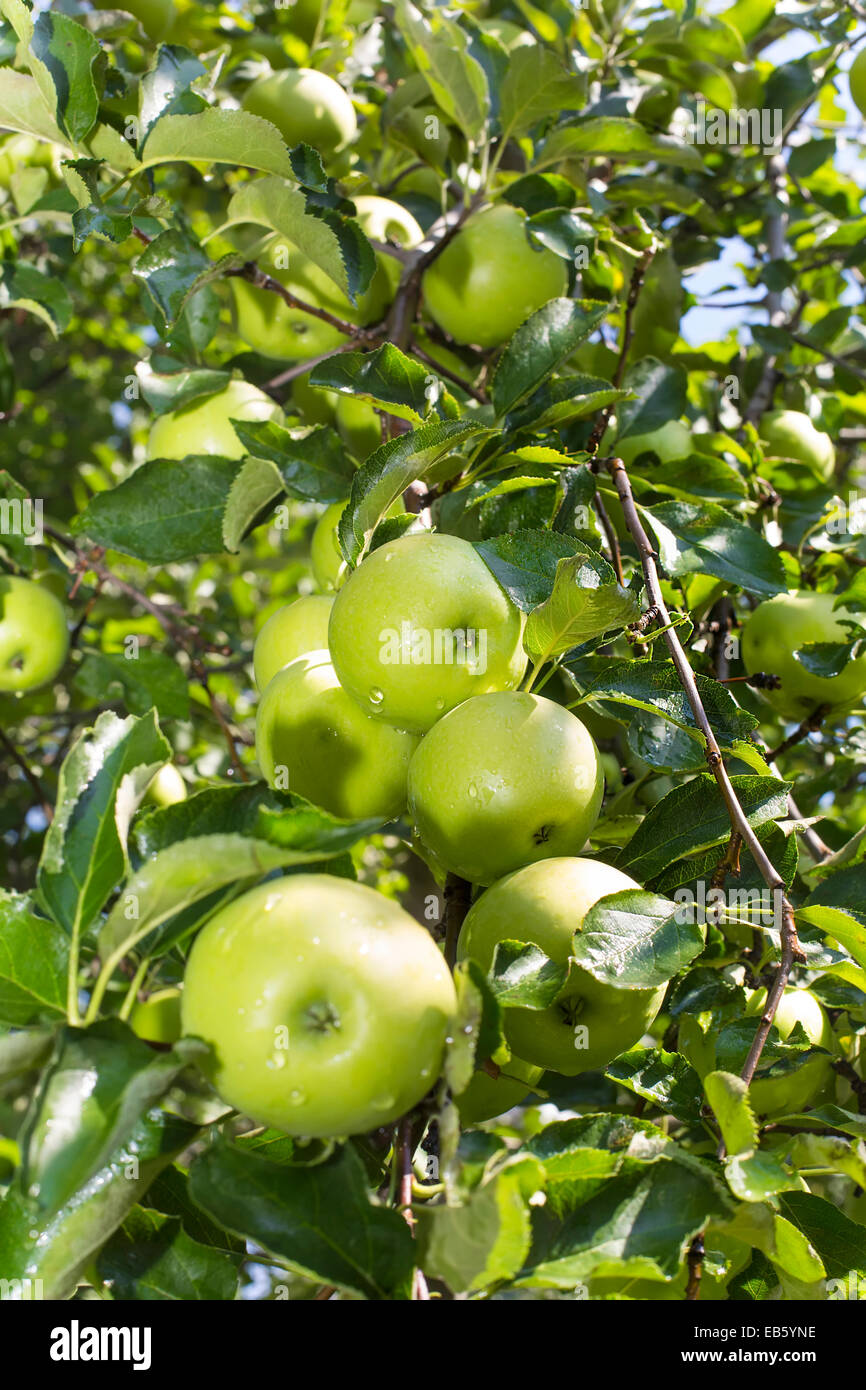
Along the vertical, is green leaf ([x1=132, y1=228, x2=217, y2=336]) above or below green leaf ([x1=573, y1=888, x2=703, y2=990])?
above

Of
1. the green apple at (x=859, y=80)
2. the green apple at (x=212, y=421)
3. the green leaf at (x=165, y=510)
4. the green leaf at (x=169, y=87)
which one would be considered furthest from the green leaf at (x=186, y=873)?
the green apple at (x=859, y=80)

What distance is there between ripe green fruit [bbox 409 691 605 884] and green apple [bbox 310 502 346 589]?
1.38 feet

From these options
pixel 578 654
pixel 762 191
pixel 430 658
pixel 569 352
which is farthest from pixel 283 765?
pixel 762 191

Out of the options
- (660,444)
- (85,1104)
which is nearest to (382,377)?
(660,444)

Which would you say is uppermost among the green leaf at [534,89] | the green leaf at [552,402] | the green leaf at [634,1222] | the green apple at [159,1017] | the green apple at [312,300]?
the green leaf at [534,89]

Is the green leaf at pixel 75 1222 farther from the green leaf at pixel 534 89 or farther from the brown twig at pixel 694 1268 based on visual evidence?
the green leaf at pixel 534 89

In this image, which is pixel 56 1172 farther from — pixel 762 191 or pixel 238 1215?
pixel 762 191

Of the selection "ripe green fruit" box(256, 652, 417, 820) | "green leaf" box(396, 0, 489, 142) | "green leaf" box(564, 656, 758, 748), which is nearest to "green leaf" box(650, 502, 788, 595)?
"green leaf" box(564, 656, 758, 748)

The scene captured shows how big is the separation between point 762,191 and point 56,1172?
2662 mm

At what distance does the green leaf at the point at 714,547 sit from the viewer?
130 cm

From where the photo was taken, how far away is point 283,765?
113 cm

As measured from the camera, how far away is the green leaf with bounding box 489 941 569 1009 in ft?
2.68

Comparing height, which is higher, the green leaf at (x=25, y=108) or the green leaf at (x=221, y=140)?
the green leaf at (x=25, y=108)

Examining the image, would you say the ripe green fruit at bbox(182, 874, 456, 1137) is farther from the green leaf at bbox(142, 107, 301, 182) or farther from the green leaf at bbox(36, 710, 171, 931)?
the green leaf at bbox(142, 107, 301, 182)
